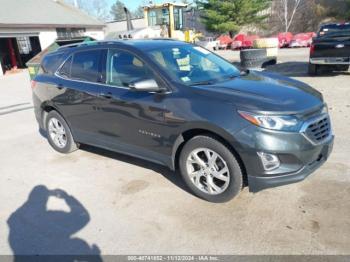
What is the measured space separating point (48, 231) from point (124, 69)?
83.6 inches

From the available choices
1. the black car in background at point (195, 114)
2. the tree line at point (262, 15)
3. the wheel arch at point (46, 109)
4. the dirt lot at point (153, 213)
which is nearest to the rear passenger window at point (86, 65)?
the black car in background at point (195, 114)

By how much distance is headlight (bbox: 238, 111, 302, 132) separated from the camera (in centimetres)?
330

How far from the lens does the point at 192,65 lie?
4.41 metres

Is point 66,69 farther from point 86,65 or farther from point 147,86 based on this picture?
point 147,86

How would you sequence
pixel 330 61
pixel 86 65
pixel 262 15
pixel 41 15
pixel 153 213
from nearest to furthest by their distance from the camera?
pixel 153 213 → pixel 86 65 → pixel 330 61 → pixel 41 15 → pixel 262 15

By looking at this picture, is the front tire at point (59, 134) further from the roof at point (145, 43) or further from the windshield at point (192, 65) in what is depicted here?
the windshield at point (192, 65)

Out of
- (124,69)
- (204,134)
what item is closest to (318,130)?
(204,134)

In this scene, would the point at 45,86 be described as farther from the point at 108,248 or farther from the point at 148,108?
the point at 108,248

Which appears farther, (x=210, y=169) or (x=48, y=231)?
(x=210, y=169)

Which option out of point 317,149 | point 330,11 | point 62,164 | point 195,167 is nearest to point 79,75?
point 62,164

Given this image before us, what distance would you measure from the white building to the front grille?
22402mm

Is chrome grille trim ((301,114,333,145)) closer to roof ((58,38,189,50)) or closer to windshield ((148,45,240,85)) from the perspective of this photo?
windshield ((148,45,240,85))

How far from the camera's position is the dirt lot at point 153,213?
3156mm

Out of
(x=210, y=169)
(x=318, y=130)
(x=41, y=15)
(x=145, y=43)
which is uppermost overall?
(x=41, y=15)
